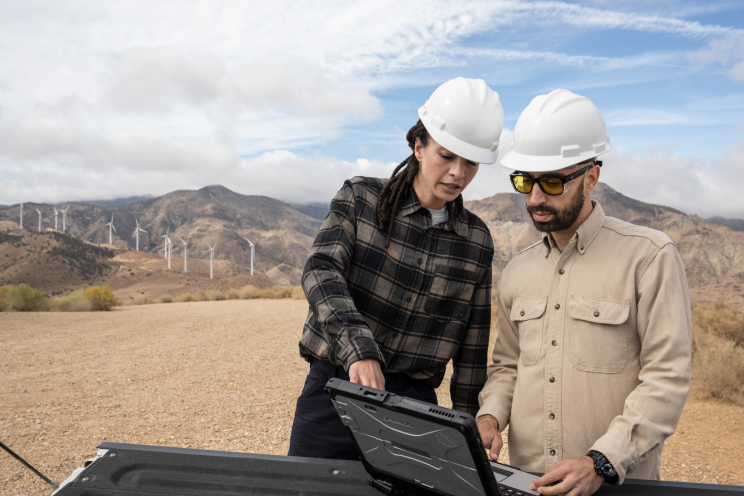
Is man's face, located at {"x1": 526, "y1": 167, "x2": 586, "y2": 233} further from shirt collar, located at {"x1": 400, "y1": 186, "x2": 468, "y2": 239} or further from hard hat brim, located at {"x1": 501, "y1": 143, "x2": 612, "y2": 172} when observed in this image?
shirt collar, located at {"x1": 400, "y1": 186, "x2": 468, "y2": 239}

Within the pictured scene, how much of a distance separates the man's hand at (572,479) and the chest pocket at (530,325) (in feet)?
1.43

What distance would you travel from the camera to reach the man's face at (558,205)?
1.90 meters

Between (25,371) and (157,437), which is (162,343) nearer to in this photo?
(25,371)

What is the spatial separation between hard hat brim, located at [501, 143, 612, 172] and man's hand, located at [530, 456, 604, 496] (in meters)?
1.03

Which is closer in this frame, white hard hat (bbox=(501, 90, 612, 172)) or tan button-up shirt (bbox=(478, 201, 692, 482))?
tan button-up shirt (bbox=(478, 201, 692, 482))

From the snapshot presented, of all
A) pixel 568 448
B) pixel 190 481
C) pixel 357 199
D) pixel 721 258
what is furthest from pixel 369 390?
pixel 721 258

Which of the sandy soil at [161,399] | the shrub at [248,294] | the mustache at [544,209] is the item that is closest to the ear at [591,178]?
the mustache at [544,209]

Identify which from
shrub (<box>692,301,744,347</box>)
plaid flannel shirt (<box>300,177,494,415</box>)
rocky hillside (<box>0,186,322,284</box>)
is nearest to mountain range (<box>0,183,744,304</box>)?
rocky hillside (<box>0,186,322,284</box>)

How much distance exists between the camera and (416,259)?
7.43ft

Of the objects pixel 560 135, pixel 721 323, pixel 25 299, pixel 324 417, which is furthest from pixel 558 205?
pixel 25 299

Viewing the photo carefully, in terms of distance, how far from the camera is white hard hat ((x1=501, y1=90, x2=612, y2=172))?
1.95 metres

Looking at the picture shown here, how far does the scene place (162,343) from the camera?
1118 cm

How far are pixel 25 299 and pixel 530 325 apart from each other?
18.4 m

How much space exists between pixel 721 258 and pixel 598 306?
215ft
